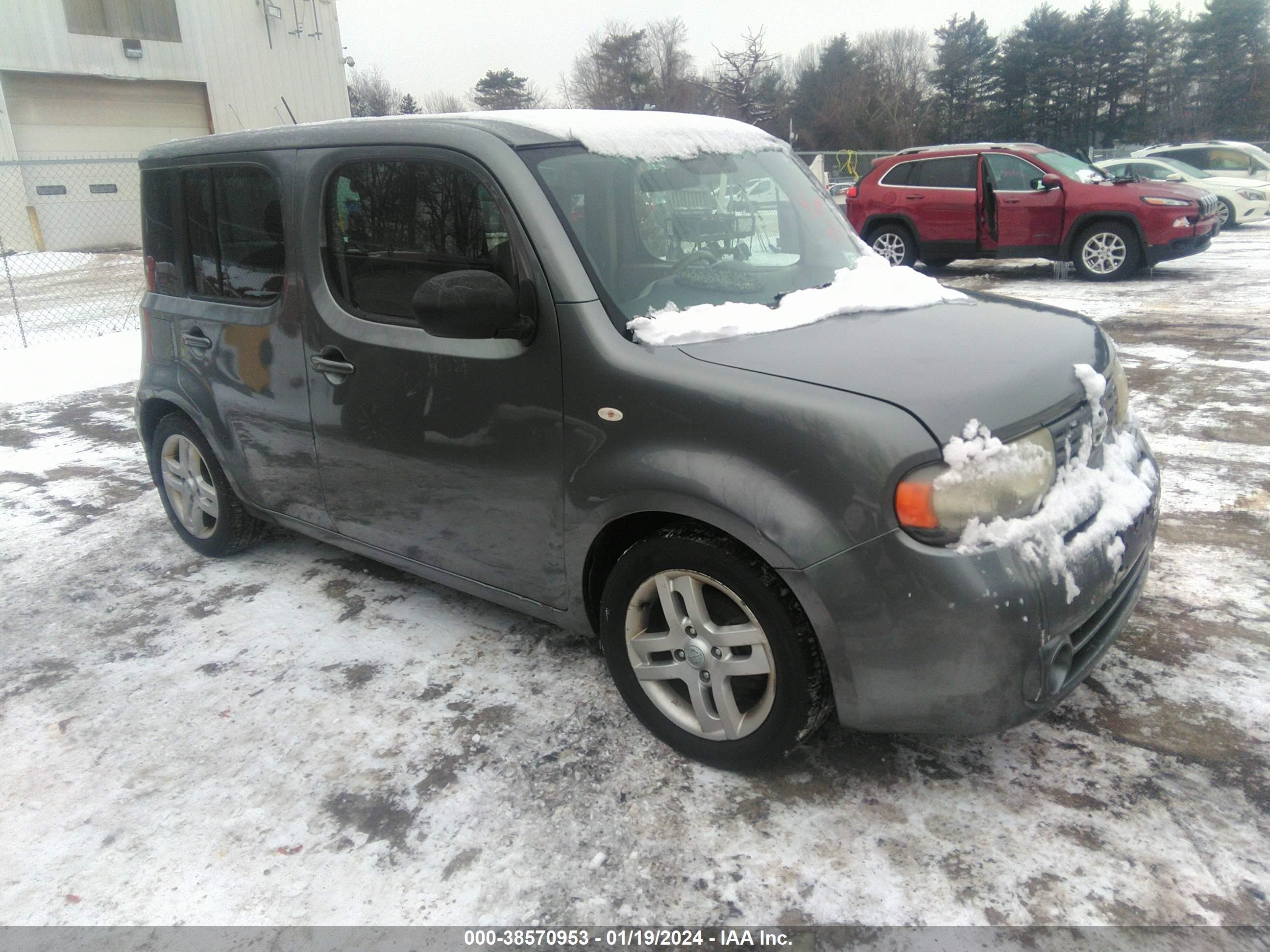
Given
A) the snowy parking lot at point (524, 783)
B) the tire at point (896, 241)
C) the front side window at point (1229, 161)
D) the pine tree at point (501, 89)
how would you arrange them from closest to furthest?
the snowy parking lot at point (524, 783)
the tire at point (896, 241)
the front side window at point (1229, 161)
the pine tree at point (501, 89)

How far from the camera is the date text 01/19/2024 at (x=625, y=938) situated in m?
2.04

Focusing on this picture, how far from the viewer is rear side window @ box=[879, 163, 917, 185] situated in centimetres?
1306

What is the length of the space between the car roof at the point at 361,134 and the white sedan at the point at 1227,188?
1828 cm

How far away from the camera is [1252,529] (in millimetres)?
4039

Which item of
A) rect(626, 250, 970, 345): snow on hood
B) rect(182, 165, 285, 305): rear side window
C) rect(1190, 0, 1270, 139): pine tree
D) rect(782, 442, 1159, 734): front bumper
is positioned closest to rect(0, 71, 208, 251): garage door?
rect(182, 165, 285, 305): rear side window

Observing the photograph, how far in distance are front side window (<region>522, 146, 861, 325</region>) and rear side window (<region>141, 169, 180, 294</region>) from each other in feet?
6.78

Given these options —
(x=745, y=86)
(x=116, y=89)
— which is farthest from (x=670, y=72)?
(x=116, y=89)

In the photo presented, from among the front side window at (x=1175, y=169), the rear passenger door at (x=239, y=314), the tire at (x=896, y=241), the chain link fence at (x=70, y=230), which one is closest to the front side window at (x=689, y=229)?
the rear passenger door at (x=239, y=314)

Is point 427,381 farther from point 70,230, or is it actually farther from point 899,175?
point 70,230

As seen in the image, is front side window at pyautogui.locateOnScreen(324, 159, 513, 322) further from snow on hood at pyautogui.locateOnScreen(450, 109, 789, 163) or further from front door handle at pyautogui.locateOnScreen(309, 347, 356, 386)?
snow on hood at pyautogui.locateOnScreen(450, 109, 789, 163)

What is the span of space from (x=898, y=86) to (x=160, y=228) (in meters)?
58.6

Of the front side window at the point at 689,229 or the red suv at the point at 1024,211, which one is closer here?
the front side window at the point at 689,229

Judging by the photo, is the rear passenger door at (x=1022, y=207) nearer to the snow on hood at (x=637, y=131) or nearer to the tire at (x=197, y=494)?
the snow on hood at (x=637, y=131)

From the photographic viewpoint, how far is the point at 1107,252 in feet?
39.0
